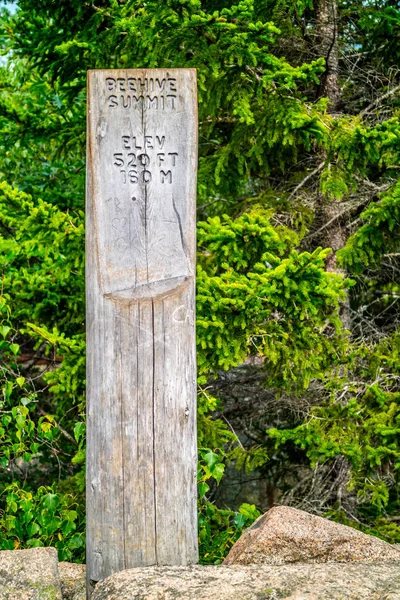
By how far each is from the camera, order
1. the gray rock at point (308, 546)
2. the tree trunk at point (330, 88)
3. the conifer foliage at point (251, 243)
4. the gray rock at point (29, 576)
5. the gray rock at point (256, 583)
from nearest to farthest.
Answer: the gray rock at point (256, 583) < the gray rock at point (29, 576) < the gray rock at point (308, 546) < the conifer foliage at point (251, 243) < the tree trunk at point (330, 88)

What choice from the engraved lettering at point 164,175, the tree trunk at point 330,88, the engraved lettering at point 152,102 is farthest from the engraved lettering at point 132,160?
the tree trunk at point 330,88

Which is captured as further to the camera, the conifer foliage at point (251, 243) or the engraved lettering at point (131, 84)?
the conifer foliage at point (251, 243)

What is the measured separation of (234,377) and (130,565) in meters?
3.78

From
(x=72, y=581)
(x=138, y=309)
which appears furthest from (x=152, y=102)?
(x=72, y=581)

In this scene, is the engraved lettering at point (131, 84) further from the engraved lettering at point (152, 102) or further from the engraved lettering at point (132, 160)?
the engraved lettering at point (132, 160)

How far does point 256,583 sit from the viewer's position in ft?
10.5

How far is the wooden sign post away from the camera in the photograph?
349 cm

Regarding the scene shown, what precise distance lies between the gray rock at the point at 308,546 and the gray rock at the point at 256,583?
0.30m

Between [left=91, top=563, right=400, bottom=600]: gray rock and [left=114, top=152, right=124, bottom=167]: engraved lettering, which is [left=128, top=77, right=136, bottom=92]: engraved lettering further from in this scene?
[left=91, top=563, right=400, bottom=600]: gray rock

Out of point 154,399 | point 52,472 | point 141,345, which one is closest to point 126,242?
point 141,345

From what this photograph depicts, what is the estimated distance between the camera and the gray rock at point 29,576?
349 cm

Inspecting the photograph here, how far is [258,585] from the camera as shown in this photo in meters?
3.17

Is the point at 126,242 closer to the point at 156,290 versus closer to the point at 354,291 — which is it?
the point at 156,290

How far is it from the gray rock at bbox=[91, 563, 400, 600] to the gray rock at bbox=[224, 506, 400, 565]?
0.98 ft
